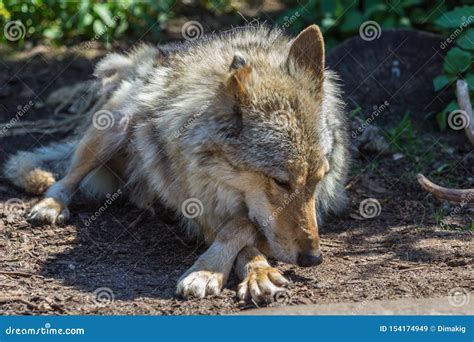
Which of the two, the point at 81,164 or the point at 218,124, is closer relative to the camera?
the point at 218,124

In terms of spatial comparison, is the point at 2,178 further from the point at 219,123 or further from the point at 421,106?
the point at 421,106

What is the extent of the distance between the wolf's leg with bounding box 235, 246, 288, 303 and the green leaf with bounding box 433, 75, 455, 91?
3.31 metres

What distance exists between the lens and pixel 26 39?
33.6 ft

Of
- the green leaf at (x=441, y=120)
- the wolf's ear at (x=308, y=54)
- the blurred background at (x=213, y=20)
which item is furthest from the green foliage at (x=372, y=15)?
the wolf's ear at (x=308, y=54)

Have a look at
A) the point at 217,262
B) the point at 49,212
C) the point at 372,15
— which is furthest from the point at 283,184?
the point at 372,15

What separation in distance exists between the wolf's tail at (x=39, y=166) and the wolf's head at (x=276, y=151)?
2.44m

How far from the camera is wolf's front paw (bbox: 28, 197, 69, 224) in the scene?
6617 millimetres

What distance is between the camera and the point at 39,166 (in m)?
Answer: 7.48

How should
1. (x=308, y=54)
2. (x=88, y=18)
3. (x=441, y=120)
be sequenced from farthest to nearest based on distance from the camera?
(x=88, y=18)
(x=441, y=120)
(x=308, y=54)

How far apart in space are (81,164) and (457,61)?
3.88m

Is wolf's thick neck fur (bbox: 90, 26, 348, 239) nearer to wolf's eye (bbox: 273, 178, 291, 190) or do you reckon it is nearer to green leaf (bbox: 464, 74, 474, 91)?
wolf's eye (bbox: 273, 178, 291, 190)

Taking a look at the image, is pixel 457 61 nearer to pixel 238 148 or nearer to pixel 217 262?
pixel 238 148

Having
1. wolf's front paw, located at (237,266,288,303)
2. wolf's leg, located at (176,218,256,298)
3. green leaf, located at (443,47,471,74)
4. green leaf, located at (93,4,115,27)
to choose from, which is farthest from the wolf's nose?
green leaf, located at (93,4,115,27)

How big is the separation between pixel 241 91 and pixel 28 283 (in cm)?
202
